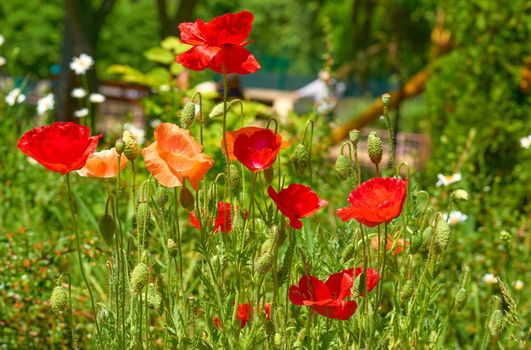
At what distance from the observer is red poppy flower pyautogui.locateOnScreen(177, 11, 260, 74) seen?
1.73 metres

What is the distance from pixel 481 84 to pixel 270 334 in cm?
452

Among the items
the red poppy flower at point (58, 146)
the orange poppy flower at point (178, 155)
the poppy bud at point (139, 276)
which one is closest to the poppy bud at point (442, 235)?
the orange poppy flower at point (178, 155)

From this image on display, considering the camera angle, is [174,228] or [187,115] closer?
[187,115]

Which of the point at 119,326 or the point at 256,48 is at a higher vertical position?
the point at 119,326

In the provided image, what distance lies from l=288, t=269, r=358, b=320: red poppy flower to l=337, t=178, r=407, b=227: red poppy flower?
217mm

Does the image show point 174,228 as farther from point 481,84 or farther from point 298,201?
point 481,84

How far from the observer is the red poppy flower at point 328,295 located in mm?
1799

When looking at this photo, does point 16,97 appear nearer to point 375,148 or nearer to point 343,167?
point 343,167

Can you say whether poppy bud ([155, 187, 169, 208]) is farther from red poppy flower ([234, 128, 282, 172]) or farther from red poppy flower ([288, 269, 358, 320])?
red poppy flower ([288, 269, 358, 320])

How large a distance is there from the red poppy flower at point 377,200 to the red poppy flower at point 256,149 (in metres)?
0.21

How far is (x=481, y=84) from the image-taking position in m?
6.07

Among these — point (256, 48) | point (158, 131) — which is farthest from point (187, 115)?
point (256, 48)

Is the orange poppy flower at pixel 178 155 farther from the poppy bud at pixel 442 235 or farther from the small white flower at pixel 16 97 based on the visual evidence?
the small white flower at pixel 16 97

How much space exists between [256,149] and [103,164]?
13.6 inches
